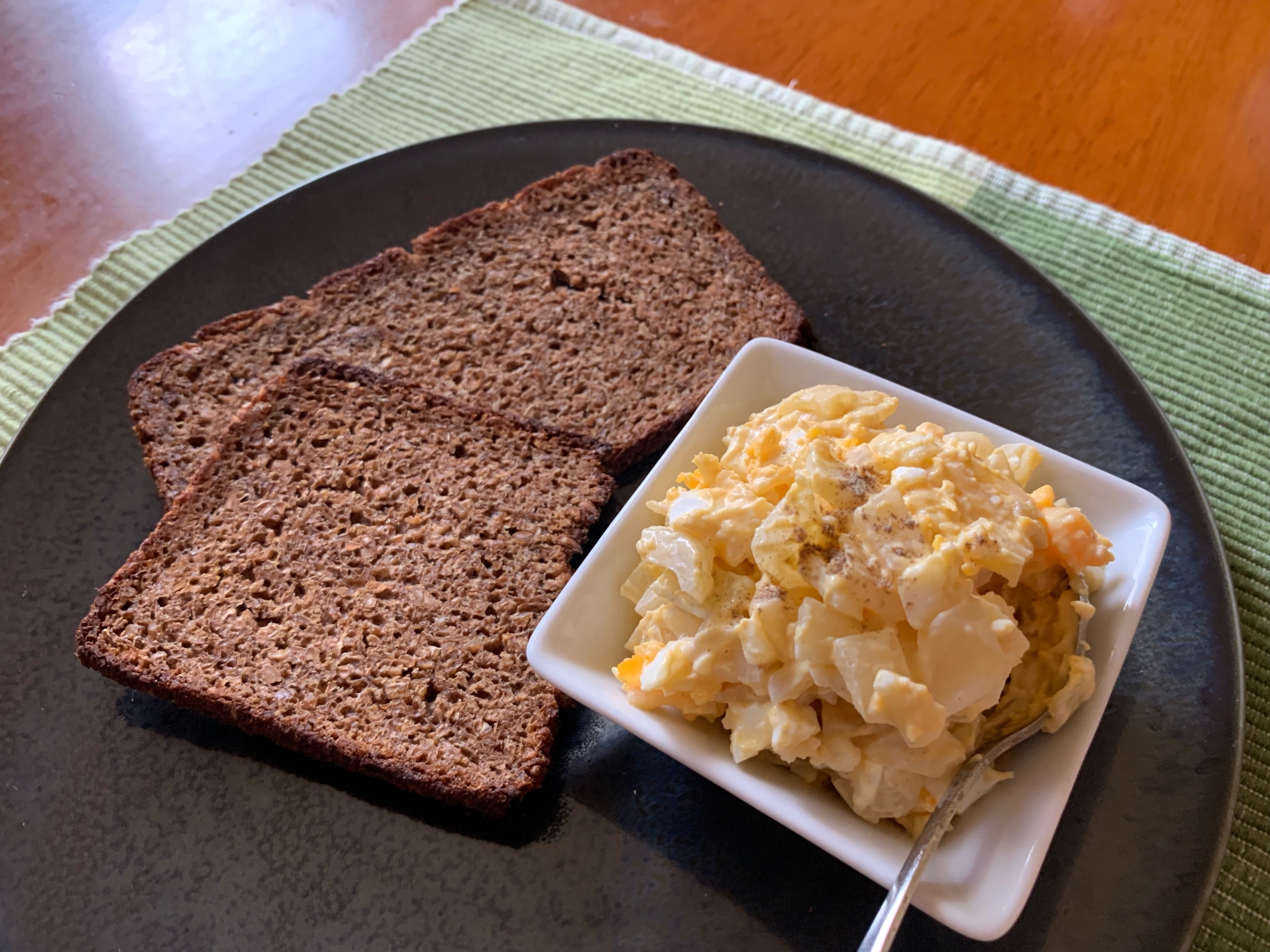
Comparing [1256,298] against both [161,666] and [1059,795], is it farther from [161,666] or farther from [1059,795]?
[161,666]

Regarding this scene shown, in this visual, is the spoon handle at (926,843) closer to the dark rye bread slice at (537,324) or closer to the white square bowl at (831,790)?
the white square bowl at (831,790)

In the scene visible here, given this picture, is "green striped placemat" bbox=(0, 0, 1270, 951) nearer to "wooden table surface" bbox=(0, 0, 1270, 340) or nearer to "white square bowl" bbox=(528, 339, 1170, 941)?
"wooden table surface" bbox=(0, 0, 1270, 340)

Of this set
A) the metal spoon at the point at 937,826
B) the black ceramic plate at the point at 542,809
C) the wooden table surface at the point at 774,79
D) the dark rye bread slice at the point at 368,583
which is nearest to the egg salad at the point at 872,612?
the metal spoon at the point at 937,826

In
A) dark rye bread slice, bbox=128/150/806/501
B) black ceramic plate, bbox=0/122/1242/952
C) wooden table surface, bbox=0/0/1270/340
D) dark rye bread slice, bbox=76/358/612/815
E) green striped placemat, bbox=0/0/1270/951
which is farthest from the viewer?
wooden table surface, bbox=0/0/1270/340

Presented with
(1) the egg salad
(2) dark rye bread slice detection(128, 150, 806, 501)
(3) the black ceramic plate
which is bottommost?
(3) the black ceramic plate

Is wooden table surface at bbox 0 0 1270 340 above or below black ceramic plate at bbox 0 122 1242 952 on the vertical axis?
above

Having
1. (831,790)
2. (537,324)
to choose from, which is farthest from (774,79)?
(831,790)

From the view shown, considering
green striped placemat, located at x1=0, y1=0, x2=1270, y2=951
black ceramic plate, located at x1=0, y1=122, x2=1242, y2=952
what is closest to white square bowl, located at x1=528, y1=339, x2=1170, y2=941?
black ceramic plate, located at x1=0, y1=122, x2=1242, y2=952
